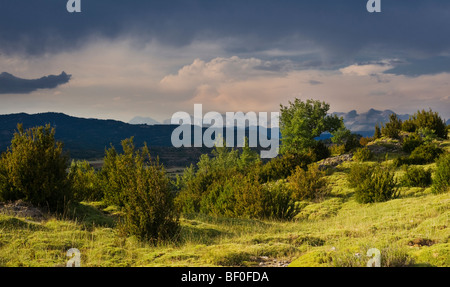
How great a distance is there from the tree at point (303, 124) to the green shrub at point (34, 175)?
25158 millimetres

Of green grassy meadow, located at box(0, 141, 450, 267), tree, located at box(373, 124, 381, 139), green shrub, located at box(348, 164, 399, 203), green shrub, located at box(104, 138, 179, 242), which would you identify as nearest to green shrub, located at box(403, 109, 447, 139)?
tree, located at box(373, 124, 381, 139)

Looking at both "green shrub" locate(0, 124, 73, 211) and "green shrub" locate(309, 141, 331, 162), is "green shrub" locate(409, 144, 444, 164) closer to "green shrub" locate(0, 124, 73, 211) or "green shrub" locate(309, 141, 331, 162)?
"green shrub" locate(309, 141, 331, 162)

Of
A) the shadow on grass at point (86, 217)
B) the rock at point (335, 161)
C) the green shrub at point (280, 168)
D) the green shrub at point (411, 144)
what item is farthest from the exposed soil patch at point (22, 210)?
the green shrub at point (411, 144)

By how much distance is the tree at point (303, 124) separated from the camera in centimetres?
3306

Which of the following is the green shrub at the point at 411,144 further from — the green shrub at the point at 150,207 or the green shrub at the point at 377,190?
the green shrub at the point at 150,207

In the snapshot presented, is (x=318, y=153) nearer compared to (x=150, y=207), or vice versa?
(x=150, y=207)

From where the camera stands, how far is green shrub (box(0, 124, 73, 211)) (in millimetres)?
9914

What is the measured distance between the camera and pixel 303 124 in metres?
33.9

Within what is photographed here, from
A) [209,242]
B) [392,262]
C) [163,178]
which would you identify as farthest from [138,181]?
[392,262]

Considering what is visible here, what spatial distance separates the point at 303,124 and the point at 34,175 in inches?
1112

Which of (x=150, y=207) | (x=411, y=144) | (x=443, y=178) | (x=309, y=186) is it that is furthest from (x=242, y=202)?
(x=411, y=144)

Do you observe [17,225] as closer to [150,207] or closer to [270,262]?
[150,207]

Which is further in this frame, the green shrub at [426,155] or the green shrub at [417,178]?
the green shrub at [426,155]

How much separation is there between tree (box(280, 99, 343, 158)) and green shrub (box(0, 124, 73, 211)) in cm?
2516
